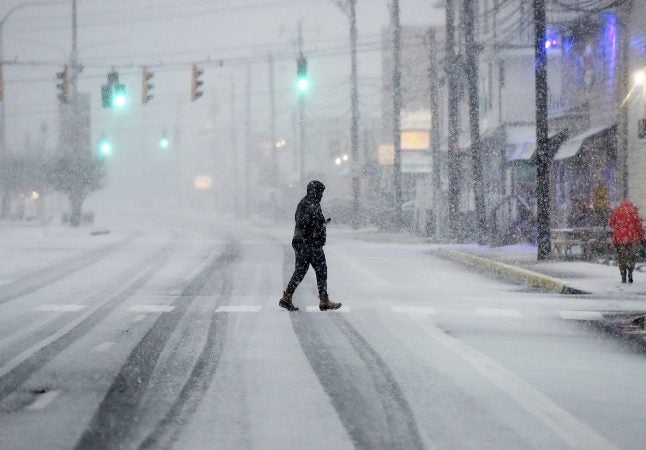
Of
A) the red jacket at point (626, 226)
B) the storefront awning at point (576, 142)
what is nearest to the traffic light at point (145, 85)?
the storefront awning at point (576, 142)

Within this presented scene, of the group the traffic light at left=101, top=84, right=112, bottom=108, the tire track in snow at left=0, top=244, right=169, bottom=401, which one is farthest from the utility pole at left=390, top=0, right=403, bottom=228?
the tire track in snow at left=0, top=244, right=169, bottom=401

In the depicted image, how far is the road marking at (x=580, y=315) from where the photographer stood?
1211 centimetres

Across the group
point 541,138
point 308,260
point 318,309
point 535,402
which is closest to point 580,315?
point 318,309

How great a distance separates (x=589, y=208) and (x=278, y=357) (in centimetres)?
2076

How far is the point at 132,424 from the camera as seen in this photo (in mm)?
6102

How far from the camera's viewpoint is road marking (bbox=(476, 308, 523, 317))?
1250cm

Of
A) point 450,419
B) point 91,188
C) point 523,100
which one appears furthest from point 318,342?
point 91,188

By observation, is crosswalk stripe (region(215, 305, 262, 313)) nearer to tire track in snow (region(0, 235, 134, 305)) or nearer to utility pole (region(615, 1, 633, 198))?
tire track in snow (region(0, 235, 134, 305))

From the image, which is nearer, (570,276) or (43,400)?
(43,400)

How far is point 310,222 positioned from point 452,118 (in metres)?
18.8

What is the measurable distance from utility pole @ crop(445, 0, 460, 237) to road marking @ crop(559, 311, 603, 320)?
17.9m

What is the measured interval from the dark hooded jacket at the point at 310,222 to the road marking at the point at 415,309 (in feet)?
4.90

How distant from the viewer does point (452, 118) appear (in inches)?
1194

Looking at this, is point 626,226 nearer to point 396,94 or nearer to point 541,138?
point 541,138
